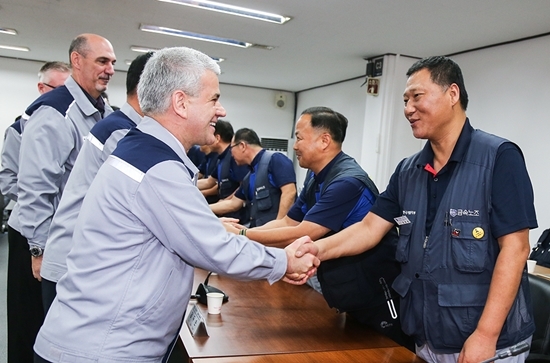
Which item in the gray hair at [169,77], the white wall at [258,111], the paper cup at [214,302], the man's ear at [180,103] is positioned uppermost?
the white wall at [258,111]

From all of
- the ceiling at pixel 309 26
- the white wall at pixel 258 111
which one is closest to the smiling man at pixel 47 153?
the ceiling at pixel 309 26

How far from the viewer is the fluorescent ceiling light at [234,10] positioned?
14.0 feet

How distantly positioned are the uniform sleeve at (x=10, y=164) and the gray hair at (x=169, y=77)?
1.86m

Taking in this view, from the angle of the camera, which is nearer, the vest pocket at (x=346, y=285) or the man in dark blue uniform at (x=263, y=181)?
the vest pocket at (x=346, y=285)

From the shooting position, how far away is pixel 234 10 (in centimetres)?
444

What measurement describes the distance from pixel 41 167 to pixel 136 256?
1.16 metres

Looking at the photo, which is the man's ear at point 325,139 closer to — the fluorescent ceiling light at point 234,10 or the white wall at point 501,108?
the fluorescent ceiling light at point 234,10

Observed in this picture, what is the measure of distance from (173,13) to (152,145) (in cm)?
374

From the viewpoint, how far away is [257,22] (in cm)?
473

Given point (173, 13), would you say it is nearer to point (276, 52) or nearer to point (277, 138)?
point (276, 52)

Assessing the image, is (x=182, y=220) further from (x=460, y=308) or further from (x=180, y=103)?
(x=460, y=308)

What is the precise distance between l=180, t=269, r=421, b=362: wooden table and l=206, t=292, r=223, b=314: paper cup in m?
0.03

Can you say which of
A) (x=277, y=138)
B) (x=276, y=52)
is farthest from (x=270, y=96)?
(x=276, y=52)

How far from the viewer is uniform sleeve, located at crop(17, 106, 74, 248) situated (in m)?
2.13
